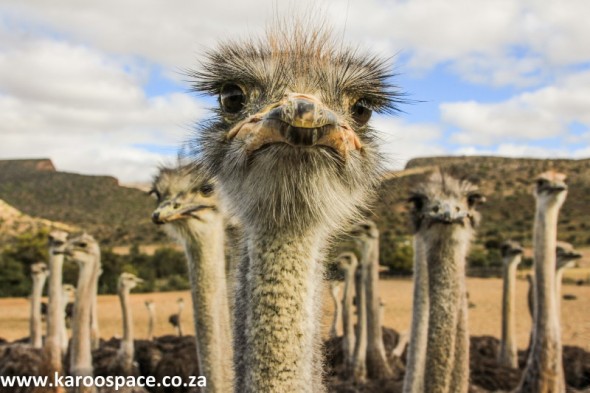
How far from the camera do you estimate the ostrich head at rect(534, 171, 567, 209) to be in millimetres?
5602

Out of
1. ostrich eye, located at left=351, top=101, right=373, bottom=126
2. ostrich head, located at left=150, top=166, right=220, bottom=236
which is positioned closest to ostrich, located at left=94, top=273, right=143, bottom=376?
ostrich head, located at left=150, top=166, right=220, bottom=236

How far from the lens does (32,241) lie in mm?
28734

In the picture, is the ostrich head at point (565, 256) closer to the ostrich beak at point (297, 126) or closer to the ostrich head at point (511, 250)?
the ostrich head at point (511, 250)

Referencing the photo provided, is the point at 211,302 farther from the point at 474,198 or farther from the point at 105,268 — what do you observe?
the point at 105,268

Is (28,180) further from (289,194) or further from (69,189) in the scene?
(289,194)

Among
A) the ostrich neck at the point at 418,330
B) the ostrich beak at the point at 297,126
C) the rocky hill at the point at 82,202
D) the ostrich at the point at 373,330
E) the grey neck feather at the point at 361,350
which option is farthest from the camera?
the rocky hill at the point at 82,202

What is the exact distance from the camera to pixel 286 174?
2.05 m

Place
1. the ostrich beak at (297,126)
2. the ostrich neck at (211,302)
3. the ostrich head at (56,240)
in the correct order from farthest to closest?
1. the ostrich head at (56,240)
2. the ostrich neck at (211,302)
3. the ostrich beak at (297,126)

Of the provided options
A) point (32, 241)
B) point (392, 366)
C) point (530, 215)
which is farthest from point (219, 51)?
point (530, 215)

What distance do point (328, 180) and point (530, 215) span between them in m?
42.8

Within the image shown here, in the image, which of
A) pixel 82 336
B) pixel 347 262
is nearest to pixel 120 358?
pixel 82 336

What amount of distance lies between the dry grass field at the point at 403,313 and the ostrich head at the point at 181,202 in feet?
33.3

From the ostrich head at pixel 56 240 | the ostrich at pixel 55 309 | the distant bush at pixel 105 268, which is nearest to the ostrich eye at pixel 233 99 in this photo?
the ostrich at pixel 55 309

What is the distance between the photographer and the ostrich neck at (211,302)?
3594 millimetres
